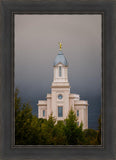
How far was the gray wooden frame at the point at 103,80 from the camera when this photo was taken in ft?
4.47

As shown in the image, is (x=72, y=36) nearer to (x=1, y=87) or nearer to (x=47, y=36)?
(x=47, y=36)

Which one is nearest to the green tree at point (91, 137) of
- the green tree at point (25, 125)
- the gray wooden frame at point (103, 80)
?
the gray wooden frame at point (103, 80)

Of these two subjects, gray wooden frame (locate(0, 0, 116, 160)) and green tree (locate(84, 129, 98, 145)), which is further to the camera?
green tree (locate(84, 129, 98, 145))

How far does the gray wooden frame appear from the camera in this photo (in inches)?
53.7

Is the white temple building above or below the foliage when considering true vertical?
above

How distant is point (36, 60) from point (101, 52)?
1.59 ft

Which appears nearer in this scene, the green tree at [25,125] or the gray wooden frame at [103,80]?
the gray wooden frame at [103,80]

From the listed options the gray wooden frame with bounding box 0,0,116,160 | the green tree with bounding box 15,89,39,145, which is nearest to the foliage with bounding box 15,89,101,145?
the green tree with bounding box 15,89,39,145

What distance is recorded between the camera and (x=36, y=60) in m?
1.56

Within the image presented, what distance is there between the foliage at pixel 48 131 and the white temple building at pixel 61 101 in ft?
0.12

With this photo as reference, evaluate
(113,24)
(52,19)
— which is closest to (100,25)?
(113,24)

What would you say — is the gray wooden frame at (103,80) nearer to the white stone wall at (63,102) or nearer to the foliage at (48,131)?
the foliage at (48,131)

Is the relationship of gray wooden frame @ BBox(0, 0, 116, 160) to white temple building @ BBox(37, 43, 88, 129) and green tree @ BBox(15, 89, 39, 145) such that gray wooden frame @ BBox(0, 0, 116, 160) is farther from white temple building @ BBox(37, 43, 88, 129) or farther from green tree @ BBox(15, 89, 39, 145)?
white temple building @ BBox(37, 43, 88, 129)

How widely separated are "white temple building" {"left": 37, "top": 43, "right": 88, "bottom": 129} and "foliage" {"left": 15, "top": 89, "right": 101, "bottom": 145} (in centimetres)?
4
